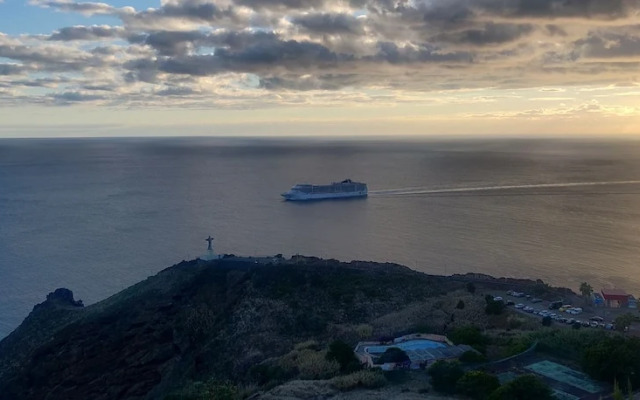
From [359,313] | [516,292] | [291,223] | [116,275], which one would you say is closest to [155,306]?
→ [359,313]

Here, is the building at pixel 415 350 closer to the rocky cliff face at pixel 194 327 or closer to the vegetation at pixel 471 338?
the vegetation at pixel 471 338

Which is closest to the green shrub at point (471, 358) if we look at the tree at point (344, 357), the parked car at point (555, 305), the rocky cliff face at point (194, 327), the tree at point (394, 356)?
the tree at point (394, 356)

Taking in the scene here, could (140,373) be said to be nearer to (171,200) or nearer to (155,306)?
(155,306)

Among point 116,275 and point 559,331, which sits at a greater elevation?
point 559,331

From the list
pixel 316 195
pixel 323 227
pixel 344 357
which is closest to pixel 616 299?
pixel 344 357

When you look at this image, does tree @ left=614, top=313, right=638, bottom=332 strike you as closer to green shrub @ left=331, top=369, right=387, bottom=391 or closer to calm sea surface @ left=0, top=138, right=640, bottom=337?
green shrub @ left=331, top=369, right=387, bottom=391

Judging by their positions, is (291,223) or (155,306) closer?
(155,306)

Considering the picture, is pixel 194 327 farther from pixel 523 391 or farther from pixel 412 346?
pixel 523 391
